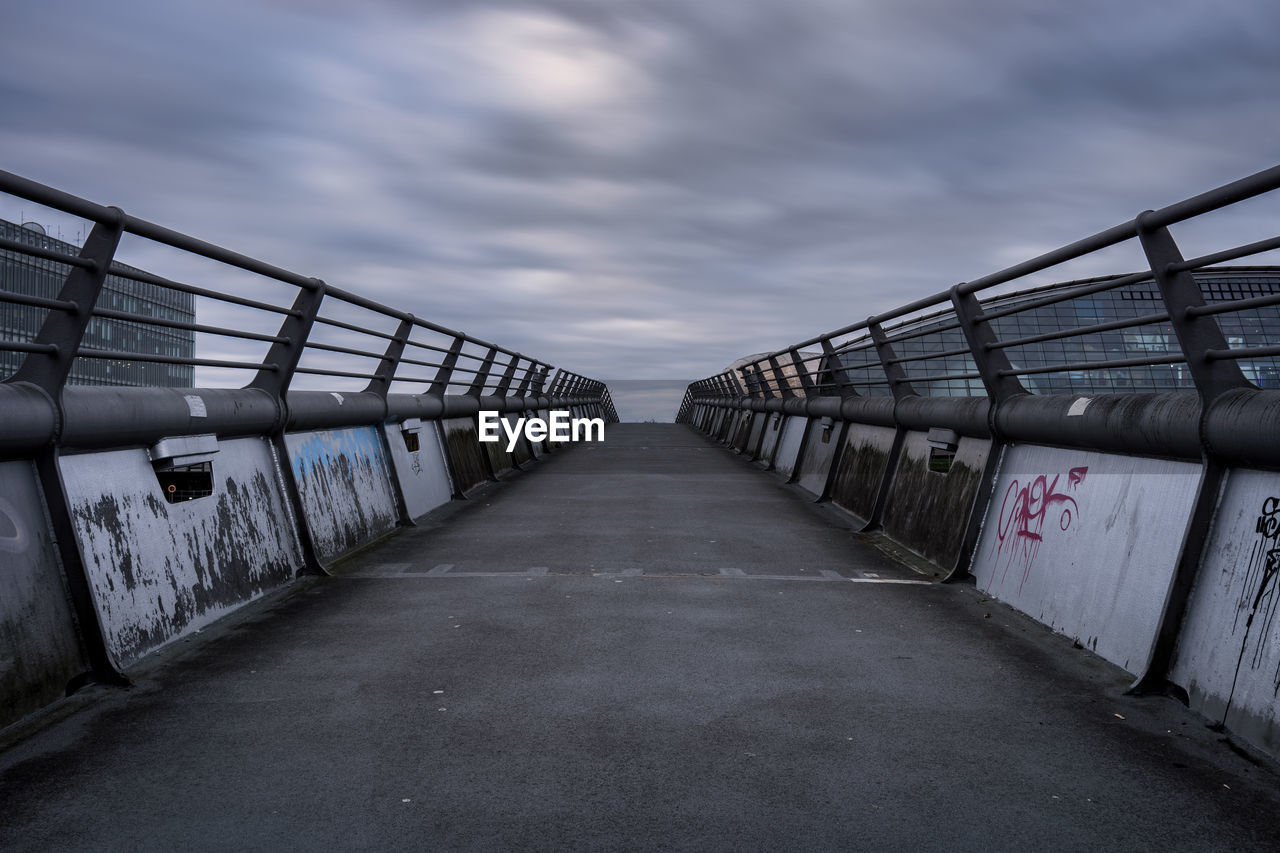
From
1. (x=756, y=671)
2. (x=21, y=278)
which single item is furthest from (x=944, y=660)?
(x=21, y=278)

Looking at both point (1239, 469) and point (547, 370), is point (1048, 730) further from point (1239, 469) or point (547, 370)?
point (547, 370)

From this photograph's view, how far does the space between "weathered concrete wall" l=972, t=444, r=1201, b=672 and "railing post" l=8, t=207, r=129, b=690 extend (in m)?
4.70

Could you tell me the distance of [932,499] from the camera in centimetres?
840

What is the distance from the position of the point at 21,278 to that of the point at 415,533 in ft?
374

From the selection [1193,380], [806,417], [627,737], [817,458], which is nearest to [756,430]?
[806,417]

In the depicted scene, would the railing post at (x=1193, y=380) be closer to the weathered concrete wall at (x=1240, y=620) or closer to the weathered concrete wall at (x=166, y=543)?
the weathered concrete wall at (x=1240, y=620)

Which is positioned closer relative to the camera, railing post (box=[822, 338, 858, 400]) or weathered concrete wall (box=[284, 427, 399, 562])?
weathered concrete wall (box=[284, 427, 399, 562])

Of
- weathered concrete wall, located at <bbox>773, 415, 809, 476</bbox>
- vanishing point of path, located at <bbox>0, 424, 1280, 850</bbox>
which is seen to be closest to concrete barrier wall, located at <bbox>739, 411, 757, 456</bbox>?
weathered concrete wall, located at <bbox>773, 415, 809, 476</bbox>

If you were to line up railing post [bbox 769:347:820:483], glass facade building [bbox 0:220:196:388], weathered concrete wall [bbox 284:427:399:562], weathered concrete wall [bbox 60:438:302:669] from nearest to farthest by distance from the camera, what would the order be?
weathered concrete wall [bbox 60:438:302:669]
weathered concrete wall [bbox 284:427:399:562]
railing post [bbox 769:347:820:483]
glass facade building [bbox 0:220:196:388]

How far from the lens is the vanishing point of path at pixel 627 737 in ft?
9.79

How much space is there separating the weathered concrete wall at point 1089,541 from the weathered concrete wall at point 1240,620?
27 centimetres

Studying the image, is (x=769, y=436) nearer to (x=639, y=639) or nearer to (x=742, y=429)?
(x=742, y=429)

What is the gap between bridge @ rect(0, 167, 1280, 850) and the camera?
124 inches

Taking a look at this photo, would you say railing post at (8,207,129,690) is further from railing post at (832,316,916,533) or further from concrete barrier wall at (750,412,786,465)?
concrete barrier wall at (750,412,786,465)
